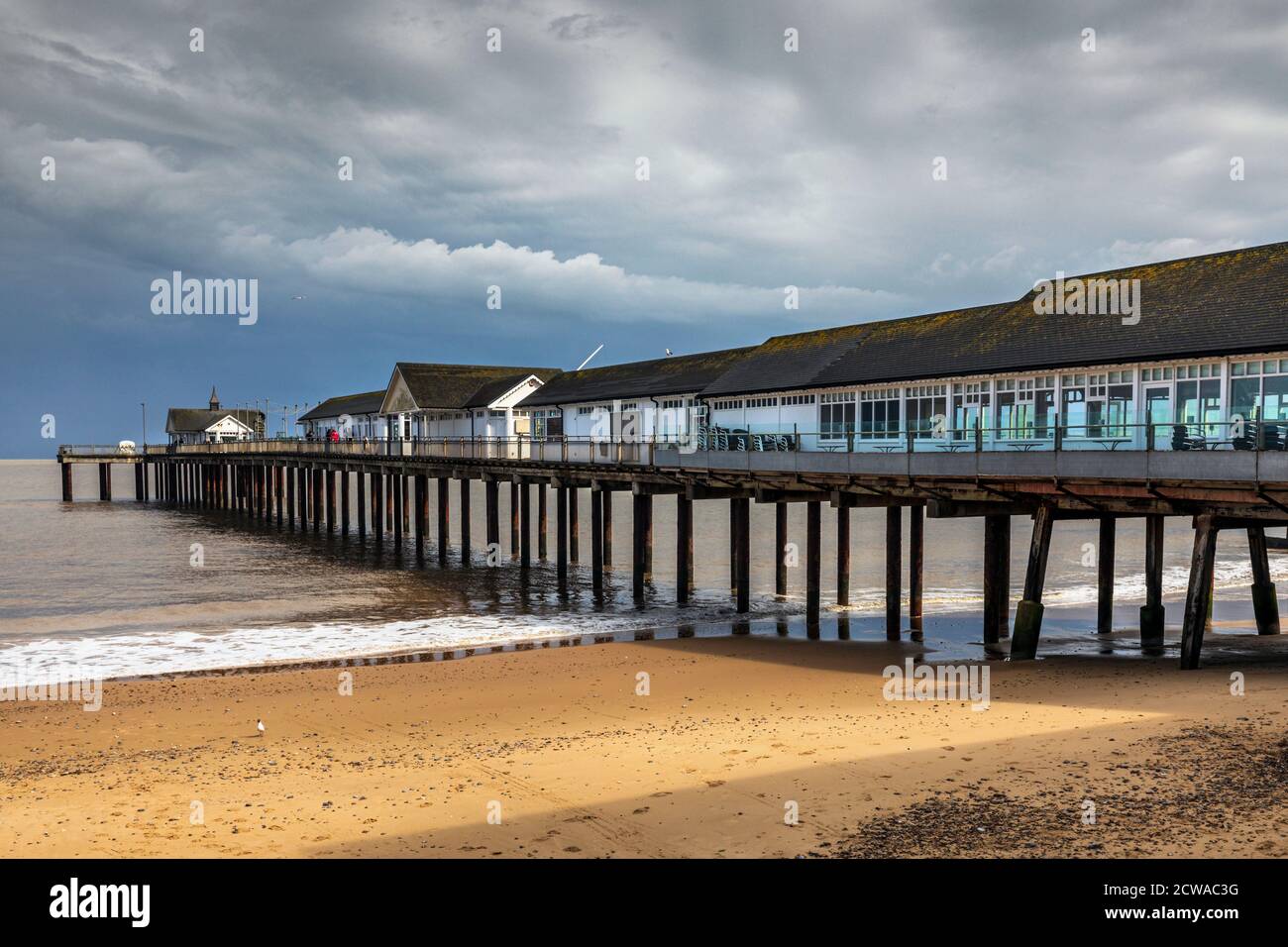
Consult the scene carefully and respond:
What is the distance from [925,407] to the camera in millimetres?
23531

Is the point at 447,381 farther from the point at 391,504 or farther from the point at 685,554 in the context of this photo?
the point at 685,554

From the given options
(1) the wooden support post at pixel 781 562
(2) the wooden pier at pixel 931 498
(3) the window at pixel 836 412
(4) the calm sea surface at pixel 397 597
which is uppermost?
(3) the window at pixel 836 412

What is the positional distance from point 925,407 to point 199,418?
9400 centimetres

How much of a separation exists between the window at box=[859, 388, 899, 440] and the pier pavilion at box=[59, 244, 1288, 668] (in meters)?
0.05

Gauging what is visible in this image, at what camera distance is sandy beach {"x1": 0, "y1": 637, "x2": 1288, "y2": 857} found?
8.49 m

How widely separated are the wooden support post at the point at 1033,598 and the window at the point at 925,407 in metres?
6.00

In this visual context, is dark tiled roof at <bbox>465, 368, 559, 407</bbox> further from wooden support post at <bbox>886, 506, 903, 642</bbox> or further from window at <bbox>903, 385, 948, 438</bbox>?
wooden support post at <bbox>886, 506, 903, 642</bbox>

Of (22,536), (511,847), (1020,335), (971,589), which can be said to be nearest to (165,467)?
(22,536)

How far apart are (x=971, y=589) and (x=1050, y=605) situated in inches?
153

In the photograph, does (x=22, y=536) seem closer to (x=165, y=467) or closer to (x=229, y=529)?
(x=229, y=529)

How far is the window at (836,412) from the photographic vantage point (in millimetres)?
26094

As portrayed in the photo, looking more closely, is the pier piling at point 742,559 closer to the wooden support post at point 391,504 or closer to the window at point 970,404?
the window at point 970,404

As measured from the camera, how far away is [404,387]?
57.5m

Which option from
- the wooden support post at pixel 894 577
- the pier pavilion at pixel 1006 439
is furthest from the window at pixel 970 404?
the wooden support post at pixel 894 577
